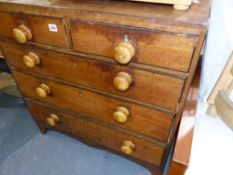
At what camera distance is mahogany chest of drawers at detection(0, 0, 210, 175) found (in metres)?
0.52

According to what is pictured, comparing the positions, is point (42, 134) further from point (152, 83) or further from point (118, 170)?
point (152, 83)

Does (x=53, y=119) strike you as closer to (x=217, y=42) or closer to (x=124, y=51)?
(x=124, y=51)

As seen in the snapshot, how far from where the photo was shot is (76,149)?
1246mm

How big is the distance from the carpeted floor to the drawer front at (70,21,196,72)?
80 cm

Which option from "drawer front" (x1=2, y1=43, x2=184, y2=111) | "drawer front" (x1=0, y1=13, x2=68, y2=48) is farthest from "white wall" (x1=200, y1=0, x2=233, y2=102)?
"drawer front" (x1=0, y1=13, x2=68, y2=48)

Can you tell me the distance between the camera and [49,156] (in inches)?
47.8

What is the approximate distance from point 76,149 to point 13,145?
1.43 ft

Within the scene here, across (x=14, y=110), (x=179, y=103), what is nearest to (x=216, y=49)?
(x=179, y=103)

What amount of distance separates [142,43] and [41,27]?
1.21ft

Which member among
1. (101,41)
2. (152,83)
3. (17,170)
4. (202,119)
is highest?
(101,41)

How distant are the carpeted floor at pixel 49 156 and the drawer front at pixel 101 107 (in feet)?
1.38

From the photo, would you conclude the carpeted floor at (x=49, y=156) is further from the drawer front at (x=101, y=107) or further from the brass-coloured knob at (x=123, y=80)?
the brass-coloured knob at (x=123, y=80)

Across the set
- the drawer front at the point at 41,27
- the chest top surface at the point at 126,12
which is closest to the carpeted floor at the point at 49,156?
the drawer front at the point at 41,27

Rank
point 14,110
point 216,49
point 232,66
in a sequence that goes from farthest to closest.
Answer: point 14,110 → point 216,49 → point 232,66
